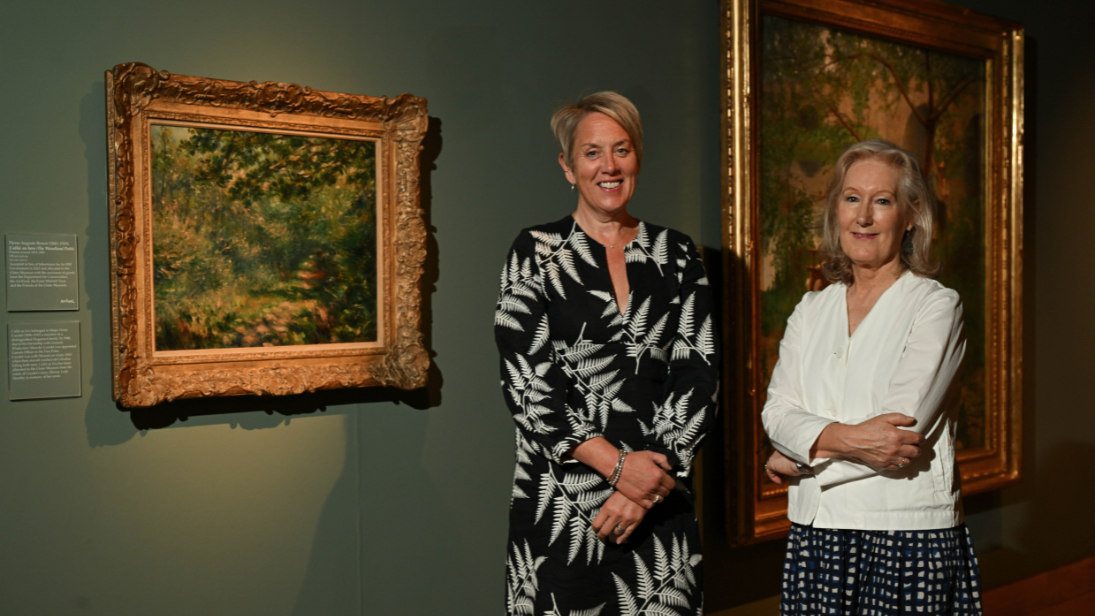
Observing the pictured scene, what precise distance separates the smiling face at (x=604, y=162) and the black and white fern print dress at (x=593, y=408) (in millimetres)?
141

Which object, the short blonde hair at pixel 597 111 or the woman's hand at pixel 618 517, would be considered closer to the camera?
the woman's hand at pixel 618 517

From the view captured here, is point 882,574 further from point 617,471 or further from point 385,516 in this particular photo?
point 385,516

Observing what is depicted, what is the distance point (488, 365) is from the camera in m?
2.87

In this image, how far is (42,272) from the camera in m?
2.24

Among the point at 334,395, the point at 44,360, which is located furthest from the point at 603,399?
the point at 44,360

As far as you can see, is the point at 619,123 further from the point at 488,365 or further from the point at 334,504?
the point at 334,504

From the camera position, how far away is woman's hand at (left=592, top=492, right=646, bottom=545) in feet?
6.97

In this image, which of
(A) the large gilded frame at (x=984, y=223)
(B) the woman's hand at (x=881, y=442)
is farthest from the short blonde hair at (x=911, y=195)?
(A) the large gilded frame at (x=984, y=223)

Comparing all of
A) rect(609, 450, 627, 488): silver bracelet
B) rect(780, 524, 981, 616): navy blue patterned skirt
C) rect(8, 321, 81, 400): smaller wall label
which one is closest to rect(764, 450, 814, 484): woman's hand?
rect(780, 524, 981, 616): navy blue patterned skirt

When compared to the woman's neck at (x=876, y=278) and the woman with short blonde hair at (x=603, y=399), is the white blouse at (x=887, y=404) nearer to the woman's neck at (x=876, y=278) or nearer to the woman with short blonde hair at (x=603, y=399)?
the woman's neck at (x=876, y=278)

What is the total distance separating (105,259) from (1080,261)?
4.61m

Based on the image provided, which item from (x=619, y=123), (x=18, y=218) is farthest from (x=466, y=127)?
(x=18, y=218)

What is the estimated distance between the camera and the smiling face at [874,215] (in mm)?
2061

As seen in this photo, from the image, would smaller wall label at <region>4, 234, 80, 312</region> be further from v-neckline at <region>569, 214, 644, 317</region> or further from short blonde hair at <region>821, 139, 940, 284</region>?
short blonde hair at <region>821, 139, 940, 284</region>
